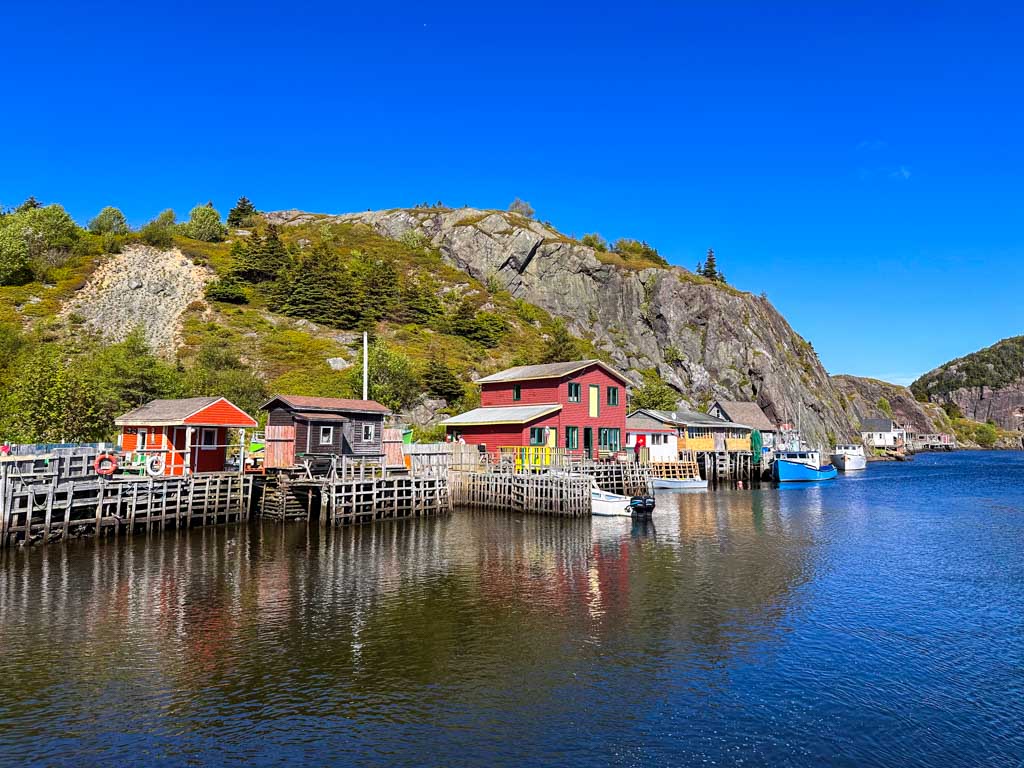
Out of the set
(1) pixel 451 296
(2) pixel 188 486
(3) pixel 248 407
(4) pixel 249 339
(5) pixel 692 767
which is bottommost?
(5) pixel 692 767

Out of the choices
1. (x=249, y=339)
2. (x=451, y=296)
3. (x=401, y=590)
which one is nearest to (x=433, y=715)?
(x=401, y=590)

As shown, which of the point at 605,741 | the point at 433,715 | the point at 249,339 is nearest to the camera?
the point at 605,741

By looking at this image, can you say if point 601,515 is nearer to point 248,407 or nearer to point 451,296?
point 248,407

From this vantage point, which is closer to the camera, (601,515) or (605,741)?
(605,741)

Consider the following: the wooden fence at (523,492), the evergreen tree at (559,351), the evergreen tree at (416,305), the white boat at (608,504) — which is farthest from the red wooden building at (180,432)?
the evergreen tree at (416,305)

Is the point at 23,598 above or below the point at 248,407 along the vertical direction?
below

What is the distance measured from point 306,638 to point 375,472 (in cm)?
2563

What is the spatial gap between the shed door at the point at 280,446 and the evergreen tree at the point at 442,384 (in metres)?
42.8

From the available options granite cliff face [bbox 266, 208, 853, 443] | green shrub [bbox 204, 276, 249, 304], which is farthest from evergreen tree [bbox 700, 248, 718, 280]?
green shrub [bbox 204, 276, 249, 304]

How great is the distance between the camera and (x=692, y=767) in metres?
12.4

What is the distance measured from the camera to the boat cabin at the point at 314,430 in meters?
44.3

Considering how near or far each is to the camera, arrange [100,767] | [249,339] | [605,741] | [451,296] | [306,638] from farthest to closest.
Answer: [451,296]
[249,339]
[306,638]
[605,741]
[100,767]

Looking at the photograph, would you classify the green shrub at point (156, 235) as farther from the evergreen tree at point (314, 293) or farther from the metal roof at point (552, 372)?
the metal roof at point (552, 372)

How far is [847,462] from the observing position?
108750 mm
